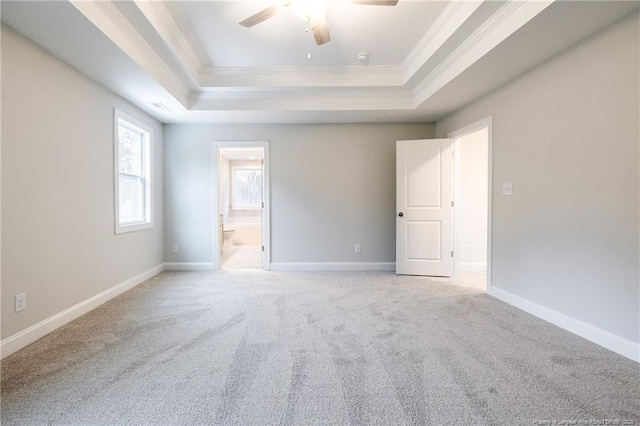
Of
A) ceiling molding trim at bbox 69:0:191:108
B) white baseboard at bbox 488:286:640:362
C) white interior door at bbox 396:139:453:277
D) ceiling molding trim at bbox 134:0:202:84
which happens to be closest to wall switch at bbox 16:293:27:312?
ceiling molding trim at bbox 69:0:191:108

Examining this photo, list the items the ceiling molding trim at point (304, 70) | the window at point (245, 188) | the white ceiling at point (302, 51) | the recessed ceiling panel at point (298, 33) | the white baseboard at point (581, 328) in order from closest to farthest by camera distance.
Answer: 1. the white baseboard at point (581, 328)
2. the white ceiling at point (302, 51)
3. the recessed ceiling panel at point (298, 33)
4. the ceiling molding trim at point (304, 70)
5. the window at point (245, 188)

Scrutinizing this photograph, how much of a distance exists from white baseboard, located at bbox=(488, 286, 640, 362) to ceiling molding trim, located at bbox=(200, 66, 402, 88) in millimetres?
2799

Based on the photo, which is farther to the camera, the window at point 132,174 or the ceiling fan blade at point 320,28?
the window at point 132,174

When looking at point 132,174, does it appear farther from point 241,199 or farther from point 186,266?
point 241,199

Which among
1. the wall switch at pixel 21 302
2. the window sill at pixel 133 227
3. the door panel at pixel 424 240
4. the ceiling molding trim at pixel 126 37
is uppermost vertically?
the ceiling molding trim at pixel 126 37

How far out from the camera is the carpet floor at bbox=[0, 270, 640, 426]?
144cm

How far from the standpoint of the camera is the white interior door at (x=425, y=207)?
4098mm

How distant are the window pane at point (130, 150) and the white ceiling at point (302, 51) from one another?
16.2 inches

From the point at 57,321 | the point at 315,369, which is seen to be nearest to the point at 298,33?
the point at 315,369

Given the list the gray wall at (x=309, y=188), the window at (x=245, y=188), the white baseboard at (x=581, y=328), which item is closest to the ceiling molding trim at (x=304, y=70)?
the gray wall at (x=309, y=188)

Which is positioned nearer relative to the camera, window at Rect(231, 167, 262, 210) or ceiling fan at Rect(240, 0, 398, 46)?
ceiling fan at Rect(240, 0, 398, 46)

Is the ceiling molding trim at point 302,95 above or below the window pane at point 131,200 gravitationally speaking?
above

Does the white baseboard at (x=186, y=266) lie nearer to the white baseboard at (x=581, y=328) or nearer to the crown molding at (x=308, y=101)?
the crown molding at (x=308, y=101)

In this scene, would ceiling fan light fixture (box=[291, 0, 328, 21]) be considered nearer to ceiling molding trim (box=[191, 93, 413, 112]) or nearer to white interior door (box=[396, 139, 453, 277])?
ceiling molding trim (box=[191, 93, 413, 112])
